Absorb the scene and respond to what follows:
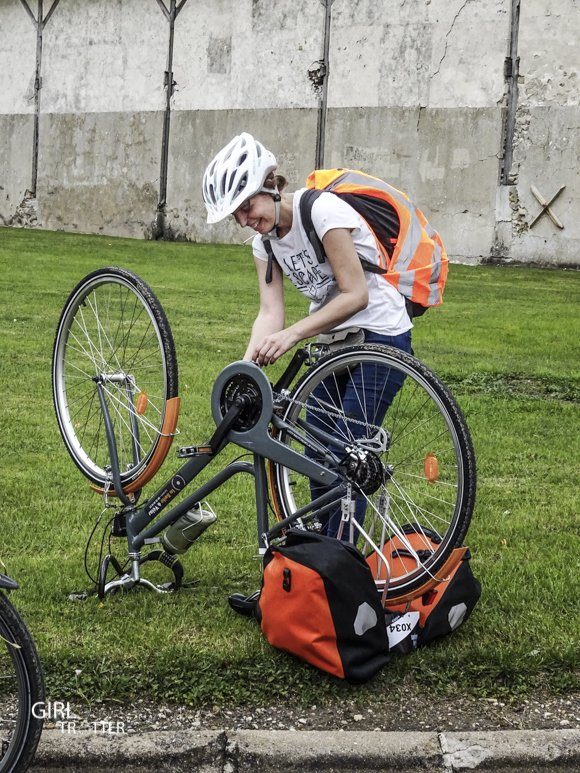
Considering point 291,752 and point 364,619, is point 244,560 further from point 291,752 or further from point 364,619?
point 291,752

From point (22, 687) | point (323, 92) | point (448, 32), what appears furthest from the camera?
point (323, 92)

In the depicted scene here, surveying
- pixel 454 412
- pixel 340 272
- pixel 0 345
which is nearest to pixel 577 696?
pixel 454 412

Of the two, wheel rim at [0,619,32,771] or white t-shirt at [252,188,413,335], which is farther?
white t-shirt at [252,188,413,335]

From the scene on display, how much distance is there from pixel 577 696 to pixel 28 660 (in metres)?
1.79

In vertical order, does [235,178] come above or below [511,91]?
below

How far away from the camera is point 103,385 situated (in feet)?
15.2

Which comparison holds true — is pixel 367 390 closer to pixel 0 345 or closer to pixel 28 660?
pixel 28 660

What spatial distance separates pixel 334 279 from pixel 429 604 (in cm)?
120

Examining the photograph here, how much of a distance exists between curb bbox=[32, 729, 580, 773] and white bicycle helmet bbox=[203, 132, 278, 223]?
5.55ft

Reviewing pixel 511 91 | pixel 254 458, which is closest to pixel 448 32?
pixel 511 91

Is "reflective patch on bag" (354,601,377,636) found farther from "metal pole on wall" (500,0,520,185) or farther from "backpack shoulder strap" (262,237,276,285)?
"metal pole on wall" (500,0,520,185)

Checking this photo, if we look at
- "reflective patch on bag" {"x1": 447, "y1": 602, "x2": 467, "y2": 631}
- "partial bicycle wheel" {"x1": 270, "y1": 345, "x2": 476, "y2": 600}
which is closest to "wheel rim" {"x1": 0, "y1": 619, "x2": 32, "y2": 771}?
"partial bicycle wheel" {"x1": 270, "y1": 345, "x2": 476, "y2": 600}

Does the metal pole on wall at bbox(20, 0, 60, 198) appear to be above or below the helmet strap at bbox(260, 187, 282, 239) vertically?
above

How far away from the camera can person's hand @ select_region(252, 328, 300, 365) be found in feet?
13.0
